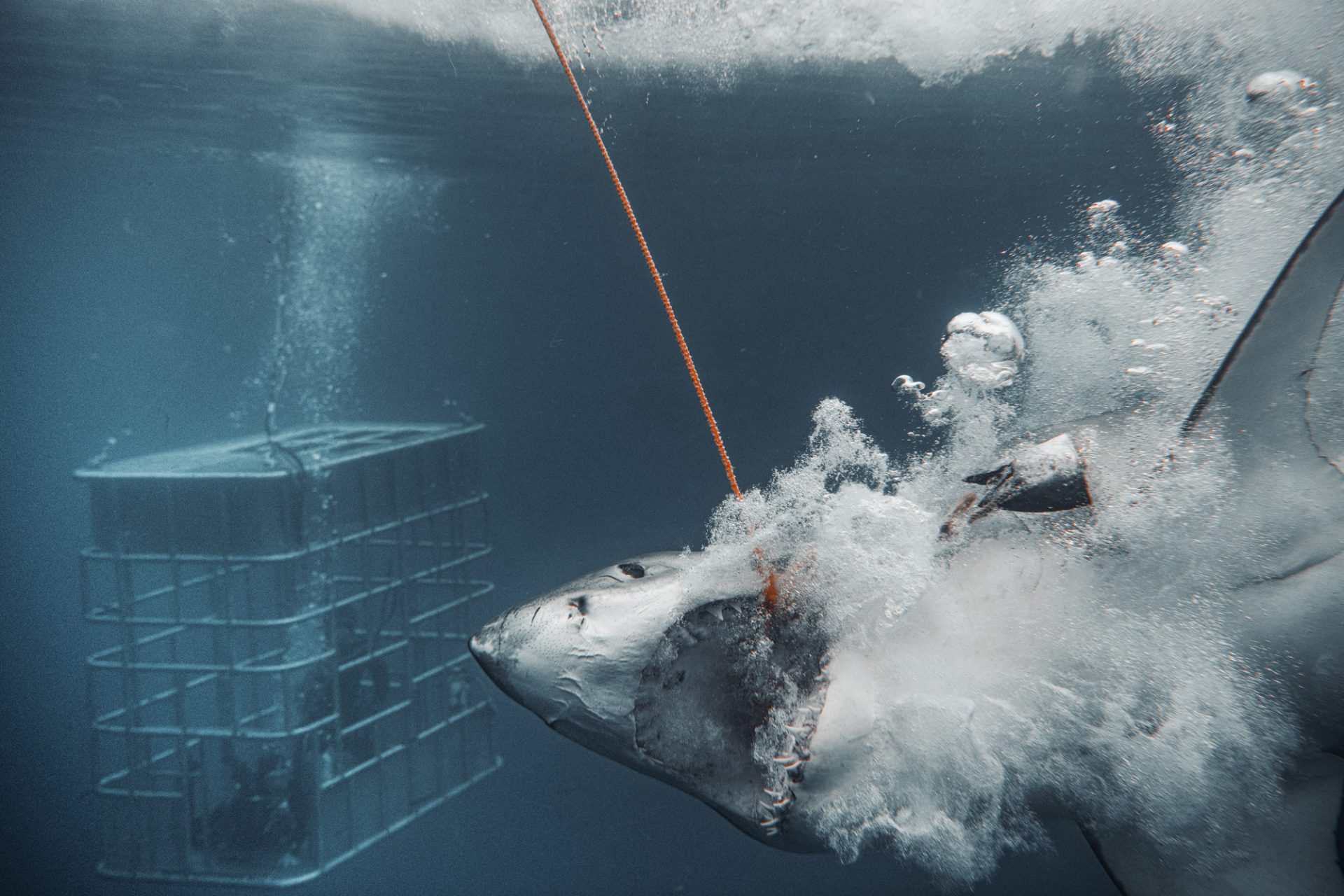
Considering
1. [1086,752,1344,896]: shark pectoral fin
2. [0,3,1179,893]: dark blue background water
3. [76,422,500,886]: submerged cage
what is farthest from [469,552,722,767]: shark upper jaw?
[0,3,1179,893]: dark blue background water

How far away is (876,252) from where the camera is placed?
5.73 metres

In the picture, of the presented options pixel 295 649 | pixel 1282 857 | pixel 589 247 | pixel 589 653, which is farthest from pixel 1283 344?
pixel 589 247

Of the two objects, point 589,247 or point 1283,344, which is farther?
point 589,247

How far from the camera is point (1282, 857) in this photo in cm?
111

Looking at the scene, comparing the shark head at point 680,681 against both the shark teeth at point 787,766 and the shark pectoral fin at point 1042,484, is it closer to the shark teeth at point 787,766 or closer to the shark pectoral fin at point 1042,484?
the shark teeth at point 787,766

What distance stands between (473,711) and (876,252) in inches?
189

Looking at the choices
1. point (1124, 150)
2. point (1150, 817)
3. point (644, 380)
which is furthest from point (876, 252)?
point (1150, 817)

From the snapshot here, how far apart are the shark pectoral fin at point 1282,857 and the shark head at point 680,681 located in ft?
1.86

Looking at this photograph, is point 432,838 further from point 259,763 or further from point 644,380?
point 644,380

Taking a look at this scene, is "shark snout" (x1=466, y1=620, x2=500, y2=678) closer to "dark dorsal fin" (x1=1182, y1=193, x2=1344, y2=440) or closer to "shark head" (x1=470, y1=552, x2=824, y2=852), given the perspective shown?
"shark head" (x1=470, y1=552, x2=824, y2=852)

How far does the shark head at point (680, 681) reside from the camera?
1.10 metres

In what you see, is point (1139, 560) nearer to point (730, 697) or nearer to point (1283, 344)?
point (1283, 344)

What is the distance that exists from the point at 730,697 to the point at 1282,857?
0.97 m

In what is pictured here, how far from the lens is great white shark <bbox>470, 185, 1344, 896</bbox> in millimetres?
1090
